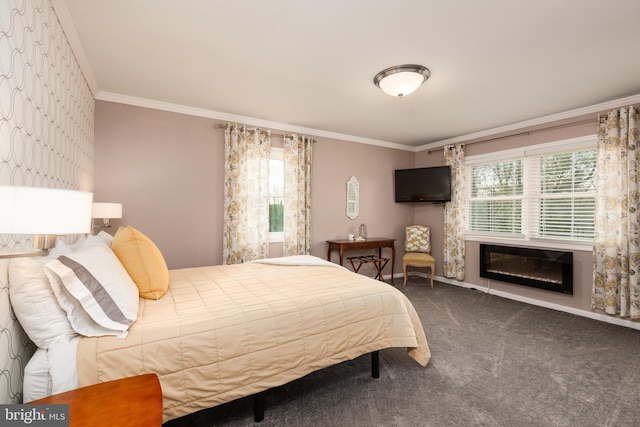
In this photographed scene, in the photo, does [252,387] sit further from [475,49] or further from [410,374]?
[475,49]

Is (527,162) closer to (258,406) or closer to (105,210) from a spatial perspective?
(258,406)

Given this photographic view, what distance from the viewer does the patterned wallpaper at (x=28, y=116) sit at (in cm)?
114

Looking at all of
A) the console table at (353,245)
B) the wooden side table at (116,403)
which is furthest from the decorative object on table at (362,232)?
the wooden side table at (116,403)

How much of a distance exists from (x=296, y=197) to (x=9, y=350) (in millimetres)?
3326

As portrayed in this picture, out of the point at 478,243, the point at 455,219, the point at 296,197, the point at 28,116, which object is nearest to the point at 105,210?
the point at 28,116

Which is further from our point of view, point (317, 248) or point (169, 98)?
point (317, 248)

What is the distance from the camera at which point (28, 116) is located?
1.38 metres

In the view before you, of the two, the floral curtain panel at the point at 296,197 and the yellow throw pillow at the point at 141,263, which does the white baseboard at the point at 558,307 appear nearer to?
the floral curtain panel at the point at 296,197

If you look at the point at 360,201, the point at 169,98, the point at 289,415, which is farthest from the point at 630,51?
the point at 169,98

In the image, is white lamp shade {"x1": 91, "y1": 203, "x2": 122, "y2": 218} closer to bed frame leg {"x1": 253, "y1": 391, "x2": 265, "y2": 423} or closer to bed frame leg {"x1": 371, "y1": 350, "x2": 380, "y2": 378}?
bed frame leg {"x1": 253, "y1": 391, "x2": 265, "y2": 423}

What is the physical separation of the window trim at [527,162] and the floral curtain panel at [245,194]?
332 centimetres

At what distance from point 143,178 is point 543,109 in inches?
195

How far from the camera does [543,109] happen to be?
3.52 meters

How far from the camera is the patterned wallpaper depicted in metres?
1.14
